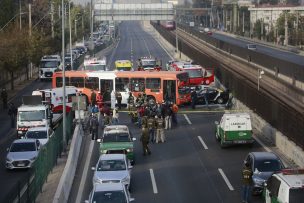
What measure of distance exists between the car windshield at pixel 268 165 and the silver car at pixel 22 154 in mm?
9755

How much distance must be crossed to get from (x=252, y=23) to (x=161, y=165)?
156796 mm

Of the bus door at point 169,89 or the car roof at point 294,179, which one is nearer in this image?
the car roof at point 294,179

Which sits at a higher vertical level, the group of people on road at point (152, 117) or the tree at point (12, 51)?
the tree at point (12, 51)

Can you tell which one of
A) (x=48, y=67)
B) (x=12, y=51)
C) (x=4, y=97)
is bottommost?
(x=4, y=97)

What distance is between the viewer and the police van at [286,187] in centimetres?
1889

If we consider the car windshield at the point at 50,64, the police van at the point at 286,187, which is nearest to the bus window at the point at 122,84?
the car windshield at the point at 50,64

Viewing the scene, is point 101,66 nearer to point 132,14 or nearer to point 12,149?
point 12,149

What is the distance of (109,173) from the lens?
25531mm

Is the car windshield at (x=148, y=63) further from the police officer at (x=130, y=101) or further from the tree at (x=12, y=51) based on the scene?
the police officer at (x=130, y=101)

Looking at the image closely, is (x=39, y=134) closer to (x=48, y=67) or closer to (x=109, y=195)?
(x=109, y=195)

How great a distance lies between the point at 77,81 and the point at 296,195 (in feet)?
116

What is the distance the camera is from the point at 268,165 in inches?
1012

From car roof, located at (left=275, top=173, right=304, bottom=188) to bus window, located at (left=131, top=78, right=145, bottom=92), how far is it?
30.7 meters

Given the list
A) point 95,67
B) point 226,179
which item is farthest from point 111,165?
point 95,67
